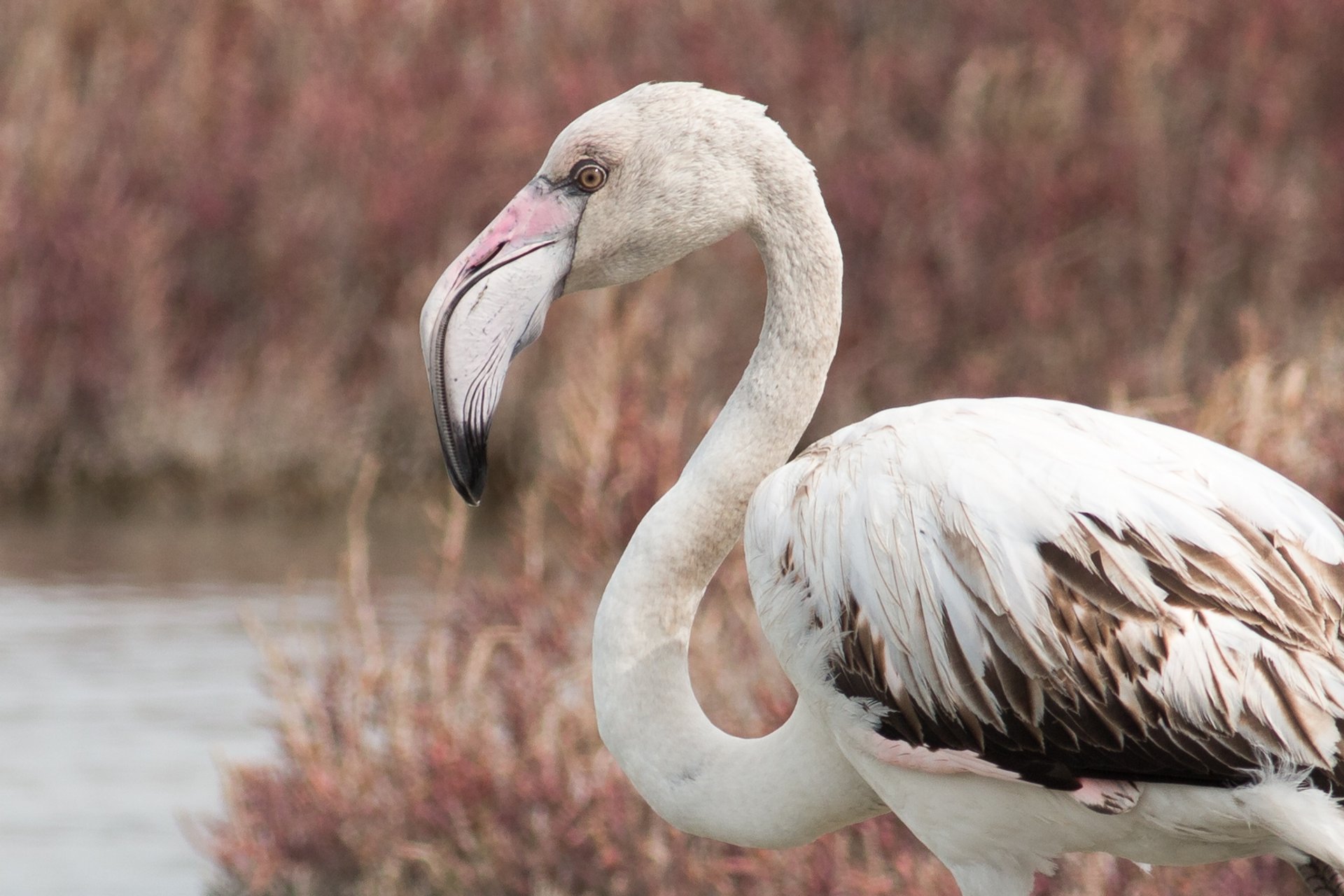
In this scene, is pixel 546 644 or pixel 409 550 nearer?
pixel 546 644

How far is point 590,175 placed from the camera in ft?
11.3

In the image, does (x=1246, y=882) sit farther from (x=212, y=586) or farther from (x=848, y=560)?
(x=212, y=586)

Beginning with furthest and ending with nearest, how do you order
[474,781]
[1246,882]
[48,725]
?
1. [48,725]
2. [474,781]
3. [1246,882]

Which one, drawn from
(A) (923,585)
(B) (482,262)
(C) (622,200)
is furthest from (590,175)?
(A) (923,585)

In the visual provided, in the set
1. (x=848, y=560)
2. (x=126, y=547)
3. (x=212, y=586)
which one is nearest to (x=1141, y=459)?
(x=848, y=560)

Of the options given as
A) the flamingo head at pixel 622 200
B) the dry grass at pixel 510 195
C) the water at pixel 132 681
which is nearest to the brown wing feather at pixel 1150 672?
the flamingo head at pixel 622 200

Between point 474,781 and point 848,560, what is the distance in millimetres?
2202

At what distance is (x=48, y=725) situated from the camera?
675 cm

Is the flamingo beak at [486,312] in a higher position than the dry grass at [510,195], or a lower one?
lower

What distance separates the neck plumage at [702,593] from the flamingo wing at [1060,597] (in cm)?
18

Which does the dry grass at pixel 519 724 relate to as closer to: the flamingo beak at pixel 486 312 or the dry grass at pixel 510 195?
the flamingo beak at pixel 486 312

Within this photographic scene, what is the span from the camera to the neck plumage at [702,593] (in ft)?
10.8

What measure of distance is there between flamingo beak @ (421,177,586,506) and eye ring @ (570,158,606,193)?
0.03 metres

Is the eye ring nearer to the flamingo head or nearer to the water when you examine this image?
the flamingo head
